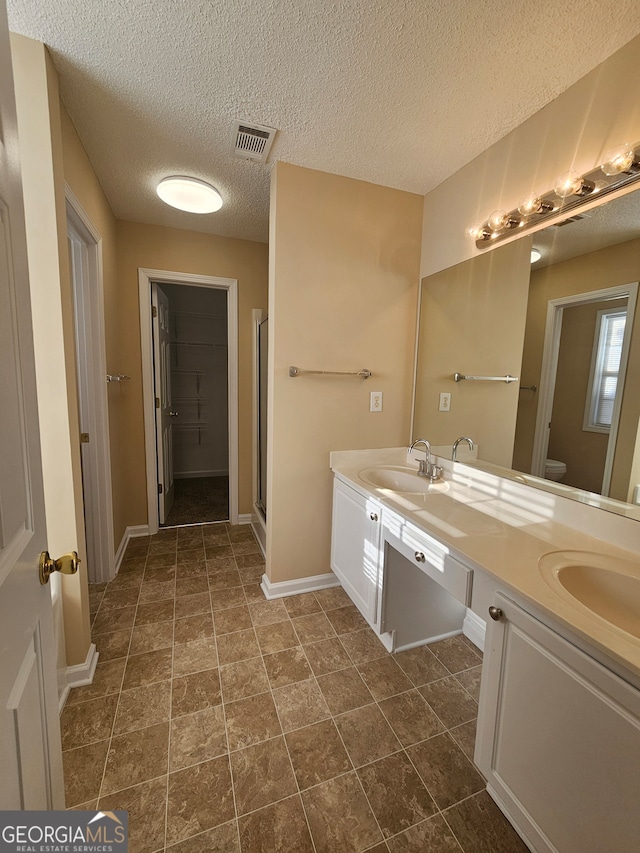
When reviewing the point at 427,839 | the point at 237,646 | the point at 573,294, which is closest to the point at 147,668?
the point at 237,646

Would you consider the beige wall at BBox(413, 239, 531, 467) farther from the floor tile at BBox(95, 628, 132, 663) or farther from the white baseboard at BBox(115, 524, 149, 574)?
the white baseboard at BBox(115, 524, 149, 574)

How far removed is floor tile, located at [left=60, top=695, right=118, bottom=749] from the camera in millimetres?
1304

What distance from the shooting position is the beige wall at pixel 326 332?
6.31ft

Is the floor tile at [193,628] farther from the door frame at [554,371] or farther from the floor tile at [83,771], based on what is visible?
the door frame at [554,371]

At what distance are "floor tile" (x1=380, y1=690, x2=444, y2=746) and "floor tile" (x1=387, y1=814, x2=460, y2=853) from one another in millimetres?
243

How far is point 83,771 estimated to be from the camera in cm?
120

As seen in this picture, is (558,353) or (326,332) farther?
(326,332)

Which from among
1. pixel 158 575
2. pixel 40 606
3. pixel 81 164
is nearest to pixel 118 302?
pixel 81 164

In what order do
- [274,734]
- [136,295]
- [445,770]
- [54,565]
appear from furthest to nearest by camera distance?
1. [136,295]
2. [274,734]
3. [445,770]
4. [54,565]

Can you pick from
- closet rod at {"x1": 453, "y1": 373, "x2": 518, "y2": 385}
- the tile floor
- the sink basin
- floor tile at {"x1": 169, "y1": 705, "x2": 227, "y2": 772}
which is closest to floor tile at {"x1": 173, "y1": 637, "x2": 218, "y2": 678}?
the tile floor

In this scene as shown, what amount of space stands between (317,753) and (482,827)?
551 millimetres

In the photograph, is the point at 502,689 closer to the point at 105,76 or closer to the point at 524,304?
the point at 524,304

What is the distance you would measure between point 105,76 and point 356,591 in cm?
255

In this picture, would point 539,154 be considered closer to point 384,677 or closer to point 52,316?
point 52,316
